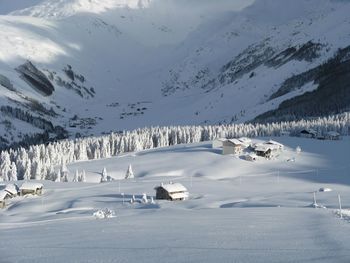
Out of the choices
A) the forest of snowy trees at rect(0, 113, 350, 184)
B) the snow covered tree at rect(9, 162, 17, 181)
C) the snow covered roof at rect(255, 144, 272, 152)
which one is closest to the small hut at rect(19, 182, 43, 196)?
the snow covered tree at rect(9, 162, 17, 181)

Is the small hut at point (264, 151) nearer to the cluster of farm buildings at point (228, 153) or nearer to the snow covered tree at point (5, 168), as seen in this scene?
the cluster of farm buildings at point (228, 153)

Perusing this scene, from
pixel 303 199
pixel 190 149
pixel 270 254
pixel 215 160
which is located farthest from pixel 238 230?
pixel 190 149

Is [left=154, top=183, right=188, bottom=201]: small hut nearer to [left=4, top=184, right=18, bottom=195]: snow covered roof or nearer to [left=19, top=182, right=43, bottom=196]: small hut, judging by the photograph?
[left=19, top=182, right=43, bottom=196]: small hut

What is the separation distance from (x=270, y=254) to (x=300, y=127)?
15978 cm

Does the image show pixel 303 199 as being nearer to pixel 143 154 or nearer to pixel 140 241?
pixel 140 241

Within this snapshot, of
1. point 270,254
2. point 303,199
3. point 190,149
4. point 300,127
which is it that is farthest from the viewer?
point 300,127

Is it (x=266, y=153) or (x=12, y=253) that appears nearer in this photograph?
(x=12, y=253)

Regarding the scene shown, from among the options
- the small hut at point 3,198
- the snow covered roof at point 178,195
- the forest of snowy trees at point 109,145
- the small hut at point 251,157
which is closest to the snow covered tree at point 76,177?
the forest of snowy trees at point 109,145

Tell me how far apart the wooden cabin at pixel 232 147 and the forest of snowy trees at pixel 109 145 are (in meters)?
37.4

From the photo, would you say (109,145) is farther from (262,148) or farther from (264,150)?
(264,150)

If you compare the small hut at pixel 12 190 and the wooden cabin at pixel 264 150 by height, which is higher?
the wooden cabin at pixel 264 150

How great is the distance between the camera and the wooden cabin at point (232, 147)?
446 feet

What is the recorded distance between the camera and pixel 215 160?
132125 mm

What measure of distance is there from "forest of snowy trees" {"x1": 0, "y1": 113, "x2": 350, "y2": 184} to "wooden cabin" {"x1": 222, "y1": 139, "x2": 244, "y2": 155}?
37415 mm
